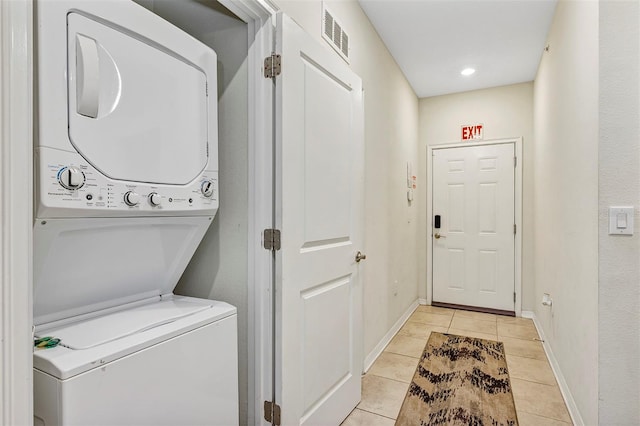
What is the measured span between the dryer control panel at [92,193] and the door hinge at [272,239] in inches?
13.1

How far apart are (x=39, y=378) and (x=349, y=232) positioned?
1.55 meters

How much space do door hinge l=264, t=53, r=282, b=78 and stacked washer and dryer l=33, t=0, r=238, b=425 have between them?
23 cm

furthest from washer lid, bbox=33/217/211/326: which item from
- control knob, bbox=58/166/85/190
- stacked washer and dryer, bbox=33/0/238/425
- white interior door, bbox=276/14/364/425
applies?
white interior door, bbox=276/14/364/425

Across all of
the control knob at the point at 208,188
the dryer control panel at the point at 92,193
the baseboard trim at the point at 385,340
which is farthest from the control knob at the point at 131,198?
the baseboard trim at the point at 385,340

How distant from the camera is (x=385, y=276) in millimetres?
3258

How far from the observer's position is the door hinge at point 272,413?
1.57m

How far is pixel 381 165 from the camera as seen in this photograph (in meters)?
3.14

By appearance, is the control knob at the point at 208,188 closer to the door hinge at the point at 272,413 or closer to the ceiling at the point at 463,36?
the door hinge at the point at 272,413

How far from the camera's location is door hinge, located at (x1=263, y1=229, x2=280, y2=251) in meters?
1.57

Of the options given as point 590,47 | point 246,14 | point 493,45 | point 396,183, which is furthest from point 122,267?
Result: point 493,45

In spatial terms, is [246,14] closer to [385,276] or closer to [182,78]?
[182,78]

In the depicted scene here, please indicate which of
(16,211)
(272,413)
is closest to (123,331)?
(16,211)

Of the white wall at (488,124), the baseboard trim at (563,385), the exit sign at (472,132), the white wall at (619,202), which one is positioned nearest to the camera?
the white wall at (619,202)

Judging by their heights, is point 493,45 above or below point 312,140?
above
